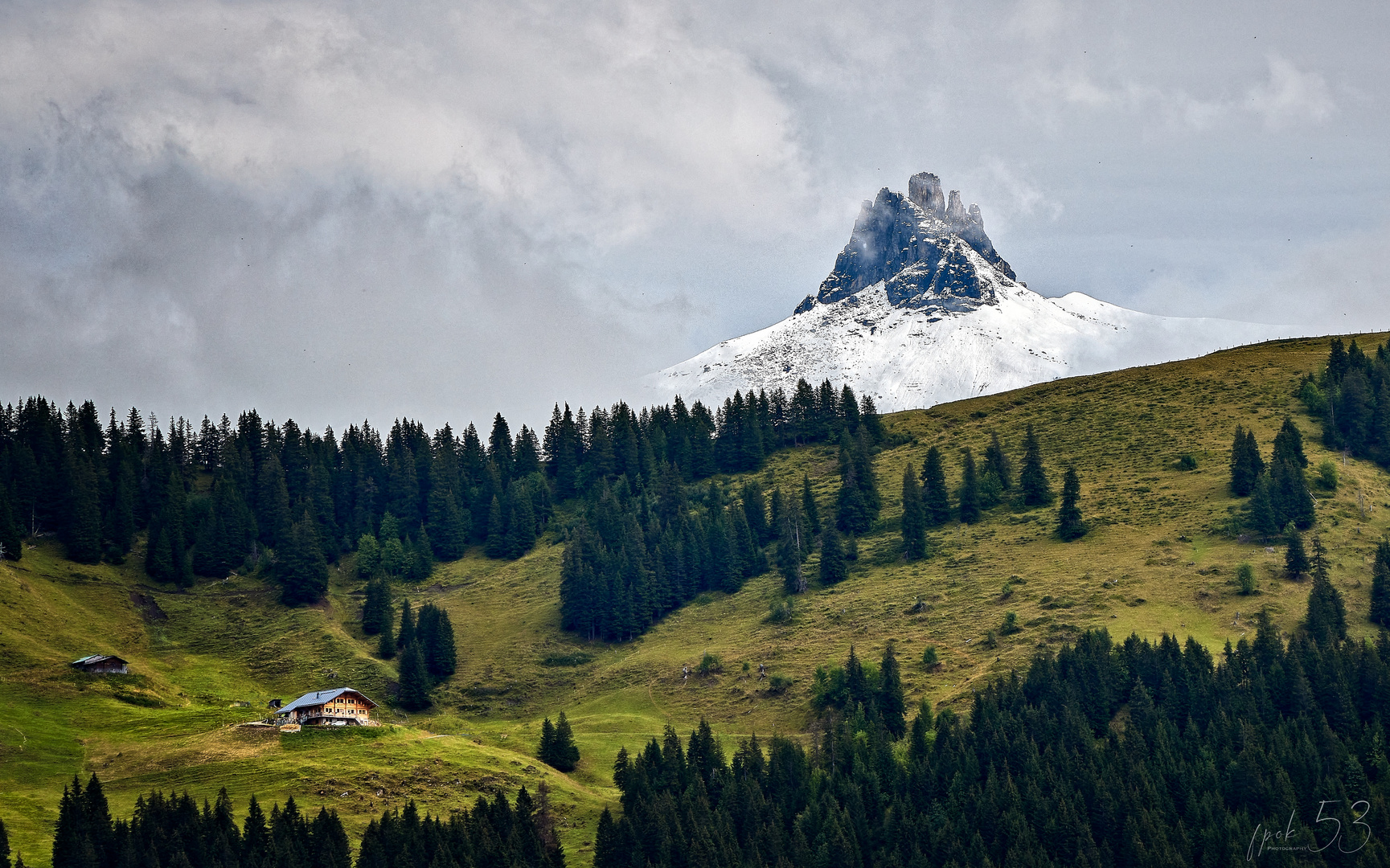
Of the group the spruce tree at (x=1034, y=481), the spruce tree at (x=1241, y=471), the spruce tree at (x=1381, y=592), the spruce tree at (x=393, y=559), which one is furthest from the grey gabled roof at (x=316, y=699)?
the spruce tree at (x=1241, y=471)

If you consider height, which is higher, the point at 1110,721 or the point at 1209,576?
the point at 1209,576

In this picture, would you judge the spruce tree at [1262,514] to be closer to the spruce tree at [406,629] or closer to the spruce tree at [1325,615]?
the spruce tree at [1325,615]

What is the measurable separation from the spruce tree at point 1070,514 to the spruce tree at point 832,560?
27.8 m

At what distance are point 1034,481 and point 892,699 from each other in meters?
59.0

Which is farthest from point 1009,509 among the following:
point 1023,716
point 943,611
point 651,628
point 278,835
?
point 278,835

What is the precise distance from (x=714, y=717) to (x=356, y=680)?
41469 millimetres

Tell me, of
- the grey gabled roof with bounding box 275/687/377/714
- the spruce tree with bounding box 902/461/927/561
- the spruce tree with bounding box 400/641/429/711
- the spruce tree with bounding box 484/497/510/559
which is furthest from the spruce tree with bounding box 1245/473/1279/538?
the spruce tree with bounding box 484/497/510/559

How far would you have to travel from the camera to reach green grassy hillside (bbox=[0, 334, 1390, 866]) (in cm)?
10200

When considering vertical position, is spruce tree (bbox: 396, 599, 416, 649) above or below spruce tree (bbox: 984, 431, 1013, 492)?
below

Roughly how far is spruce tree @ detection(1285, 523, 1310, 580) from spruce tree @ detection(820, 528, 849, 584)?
172ft

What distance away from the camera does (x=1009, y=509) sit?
164 m

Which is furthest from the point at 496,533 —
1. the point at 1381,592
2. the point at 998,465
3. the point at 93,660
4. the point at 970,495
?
the point at 1381,592

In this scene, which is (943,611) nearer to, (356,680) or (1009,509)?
(1009,509)

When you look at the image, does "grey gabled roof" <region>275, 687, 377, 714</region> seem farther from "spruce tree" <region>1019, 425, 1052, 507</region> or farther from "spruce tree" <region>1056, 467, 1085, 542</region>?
"spruce tree" <region>1019, 425, 1052, 507</region>
